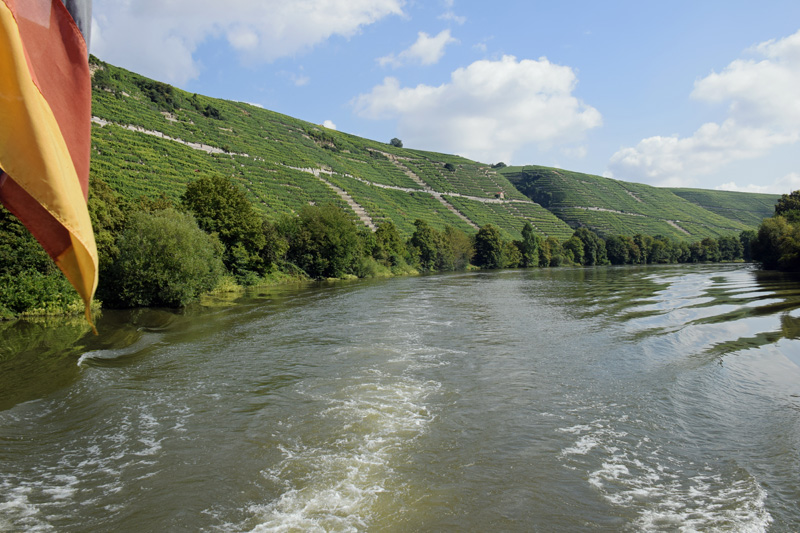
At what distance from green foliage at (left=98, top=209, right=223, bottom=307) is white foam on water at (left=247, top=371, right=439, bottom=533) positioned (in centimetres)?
2034

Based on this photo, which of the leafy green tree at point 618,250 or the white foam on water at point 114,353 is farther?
the leafy green tree at point 618,250

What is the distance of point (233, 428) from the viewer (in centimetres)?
994

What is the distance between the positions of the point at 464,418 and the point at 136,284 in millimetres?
24428

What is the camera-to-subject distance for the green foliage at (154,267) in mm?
28031

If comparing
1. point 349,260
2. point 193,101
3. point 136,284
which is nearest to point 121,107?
point 193,101

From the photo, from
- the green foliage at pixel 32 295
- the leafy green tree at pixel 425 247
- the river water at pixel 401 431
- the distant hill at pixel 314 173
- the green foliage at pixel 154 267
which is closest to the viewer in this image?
the river water at pixel 401 431

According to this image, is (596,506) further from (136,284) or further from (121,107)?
(121,107)

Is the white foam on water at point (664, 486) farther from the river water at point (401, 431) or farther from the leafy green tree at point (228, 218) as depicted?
the leafy green tree at point (228, 218)

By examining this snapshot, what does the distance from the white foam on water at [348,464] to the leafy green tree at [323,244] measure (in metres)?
44.8

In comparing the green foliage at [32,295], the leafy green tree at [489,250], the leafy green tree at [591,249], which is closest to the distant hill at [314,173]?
the leafy green tree at [489,250]

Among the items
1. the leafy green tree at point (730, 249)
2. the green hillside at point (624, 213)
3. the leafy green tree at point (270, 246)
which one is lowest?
the leafy green tree at point (730, 249)

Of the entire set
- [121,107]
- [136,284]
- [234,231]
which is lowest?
[136,284]

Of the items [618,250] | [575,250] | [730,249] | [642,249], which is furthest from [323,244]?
[730,249]

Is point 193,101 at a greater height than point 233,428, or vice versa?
point 193,101
